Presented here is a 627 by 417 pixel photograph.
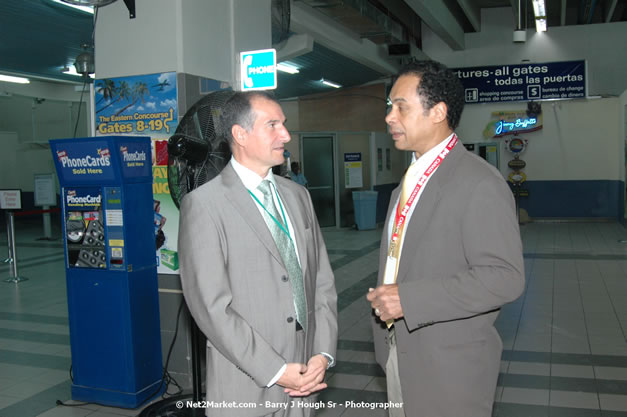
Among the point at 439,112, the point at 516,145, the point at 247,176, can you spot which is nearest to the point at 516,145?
the point at 516,145

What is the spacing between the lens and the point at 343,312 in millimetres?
5977

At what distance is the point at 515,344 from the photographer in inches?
189

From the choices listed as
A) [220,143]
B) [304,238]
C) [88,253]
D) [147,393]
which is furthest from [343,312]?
[304,238]

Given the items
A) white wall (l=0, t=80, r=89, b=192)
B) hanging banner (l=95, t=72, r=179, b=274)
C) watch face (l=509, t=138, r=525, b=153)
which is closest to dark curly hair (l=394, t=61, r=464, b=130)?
hanging banner (l=95, t=72, r=179, b=274)

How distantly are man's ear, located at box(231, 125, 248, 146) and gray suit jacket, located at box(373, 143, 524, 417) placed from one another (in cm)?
63

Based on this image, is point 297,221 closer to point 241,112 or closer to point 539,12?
point 241,112

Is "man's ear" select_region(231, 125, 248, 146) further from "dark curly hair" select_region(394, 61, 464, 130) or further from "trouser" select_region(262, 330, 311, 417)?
"trouser" select_region(262, 330, 311, 417)

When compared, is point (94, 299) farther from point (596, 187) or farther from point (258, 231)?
point (596, 187)

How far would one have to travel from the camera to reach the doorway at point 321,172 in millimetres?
12977

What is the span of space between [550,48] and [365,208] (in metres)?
6.32

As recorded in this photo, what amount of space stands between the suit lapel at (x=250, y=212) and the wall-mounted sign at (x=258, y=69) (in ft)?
8.62

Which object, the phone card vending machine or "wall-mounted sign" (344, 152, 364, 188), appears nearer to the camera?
the phone card vending machine

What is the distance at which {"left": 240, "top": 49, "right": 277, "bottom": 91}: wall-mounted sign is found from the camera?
4293mm

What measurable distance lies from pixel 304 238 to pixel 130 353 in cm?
209
